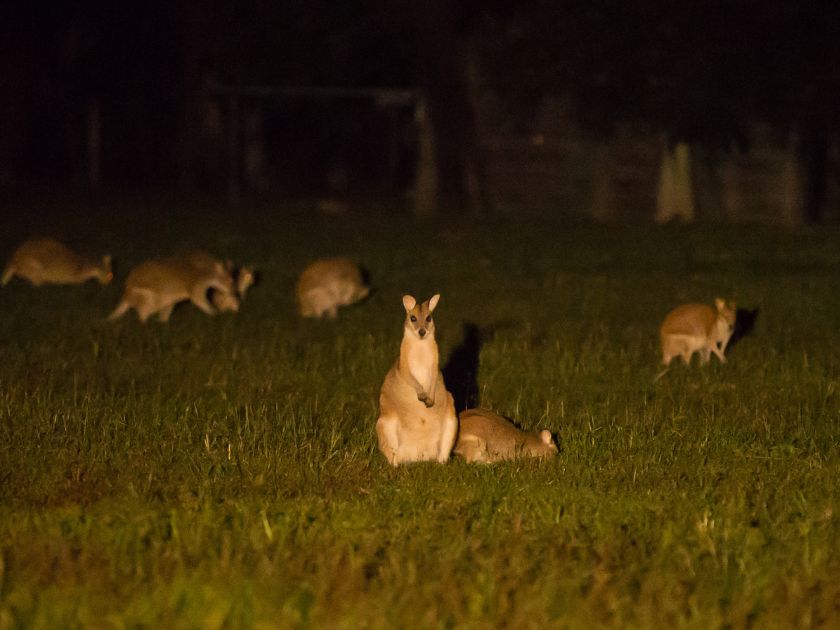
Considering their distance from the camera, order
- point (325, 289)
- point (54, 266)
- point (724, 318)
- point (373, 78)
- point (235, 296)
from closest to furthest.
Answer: point (724, 318), point (325, 289), point (235, 296), point (54, 266), point (373, 78)

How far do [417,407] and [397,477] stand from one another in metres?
0.43

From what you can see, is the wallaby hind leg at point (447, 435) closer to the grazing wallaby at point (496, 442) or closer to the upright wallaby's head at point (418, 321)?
the grazing wallaby at point (496, 442)

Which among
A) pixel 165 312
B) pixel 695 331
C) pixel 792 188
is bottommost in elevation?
pixel 165 312

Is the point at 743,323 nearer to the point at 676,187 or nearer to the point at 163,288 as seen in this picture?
the point at 163,288

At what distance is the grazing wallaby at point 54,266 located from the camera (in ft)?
56.9

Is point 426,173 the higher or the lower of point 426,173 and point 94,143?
the lower

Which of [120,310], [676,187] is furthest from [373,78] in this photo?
[120,310]

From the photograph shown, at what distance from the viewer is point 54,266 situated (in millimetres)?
17312

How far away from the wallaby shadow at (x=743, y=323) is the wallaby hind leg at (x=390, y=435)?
5877mm

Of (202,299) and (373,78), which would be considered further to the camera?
(373,78)

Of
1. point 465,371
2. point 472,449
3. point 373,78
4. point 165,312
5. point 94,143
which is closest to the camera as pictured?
point 472,449

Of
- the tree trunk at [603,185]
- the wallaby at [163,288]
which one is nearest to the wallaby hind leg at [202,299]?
the wallaby at [163,288]

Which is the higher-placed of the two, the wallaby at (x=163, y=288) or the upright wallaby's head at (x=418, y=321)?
the upright wallaby's head at (x=418, y=321)

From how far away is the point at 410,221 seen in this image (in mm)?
28922
